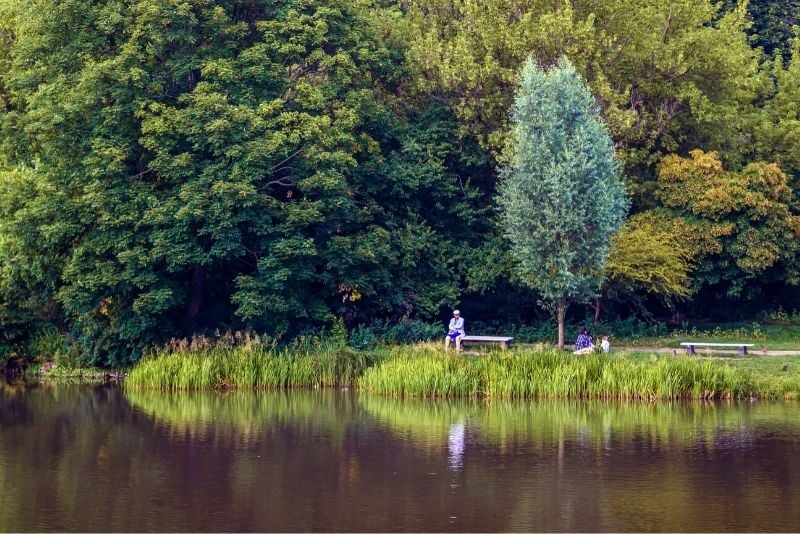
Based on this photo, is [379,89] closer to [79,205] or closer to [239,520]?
[79,205]

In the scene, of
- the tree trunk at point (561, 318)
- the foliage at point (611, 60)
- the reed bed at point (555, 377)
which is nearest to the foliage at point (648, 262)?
the foliage at point (611, 60)

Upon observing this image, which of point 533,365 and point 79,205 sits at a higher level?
point 79,205

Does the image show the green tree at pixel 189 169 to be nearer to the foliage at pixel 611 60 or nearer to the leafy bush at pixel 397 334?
the leafy bush at pixel 397 334

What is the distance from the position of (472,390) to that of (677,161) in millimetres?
14671

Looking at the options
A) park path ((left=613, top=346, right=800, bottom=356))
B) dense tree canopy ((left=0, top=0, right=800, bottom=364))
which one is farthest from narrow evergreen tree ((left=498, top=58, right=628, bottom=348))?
dense tree canopy ((left=0, top=0, right=800, bottom=364))

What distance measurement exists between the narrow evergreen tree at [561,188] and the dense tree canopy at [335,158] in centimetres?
258

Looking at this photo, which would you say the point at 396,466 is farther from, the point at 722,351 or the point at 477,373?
the point at 722,351

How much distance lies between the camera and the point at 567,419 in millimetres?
23359

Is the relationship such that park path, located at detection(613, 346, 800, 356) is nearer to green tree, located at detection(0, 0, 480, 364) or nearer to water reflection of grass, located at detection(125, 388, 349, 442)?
green tree, located at detection(0, 0, 480, 364)

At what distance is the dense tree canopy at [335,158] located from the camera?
31.6 metres

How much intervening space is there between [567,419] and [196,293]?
14.7 m

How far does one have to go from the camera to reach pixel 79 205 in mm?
31453

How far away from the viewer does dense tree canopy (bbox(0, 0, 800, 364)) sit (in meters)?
31.6

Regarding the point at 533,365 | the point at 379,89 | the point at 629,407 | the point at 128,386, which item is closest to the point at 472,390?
the point at 533,365
